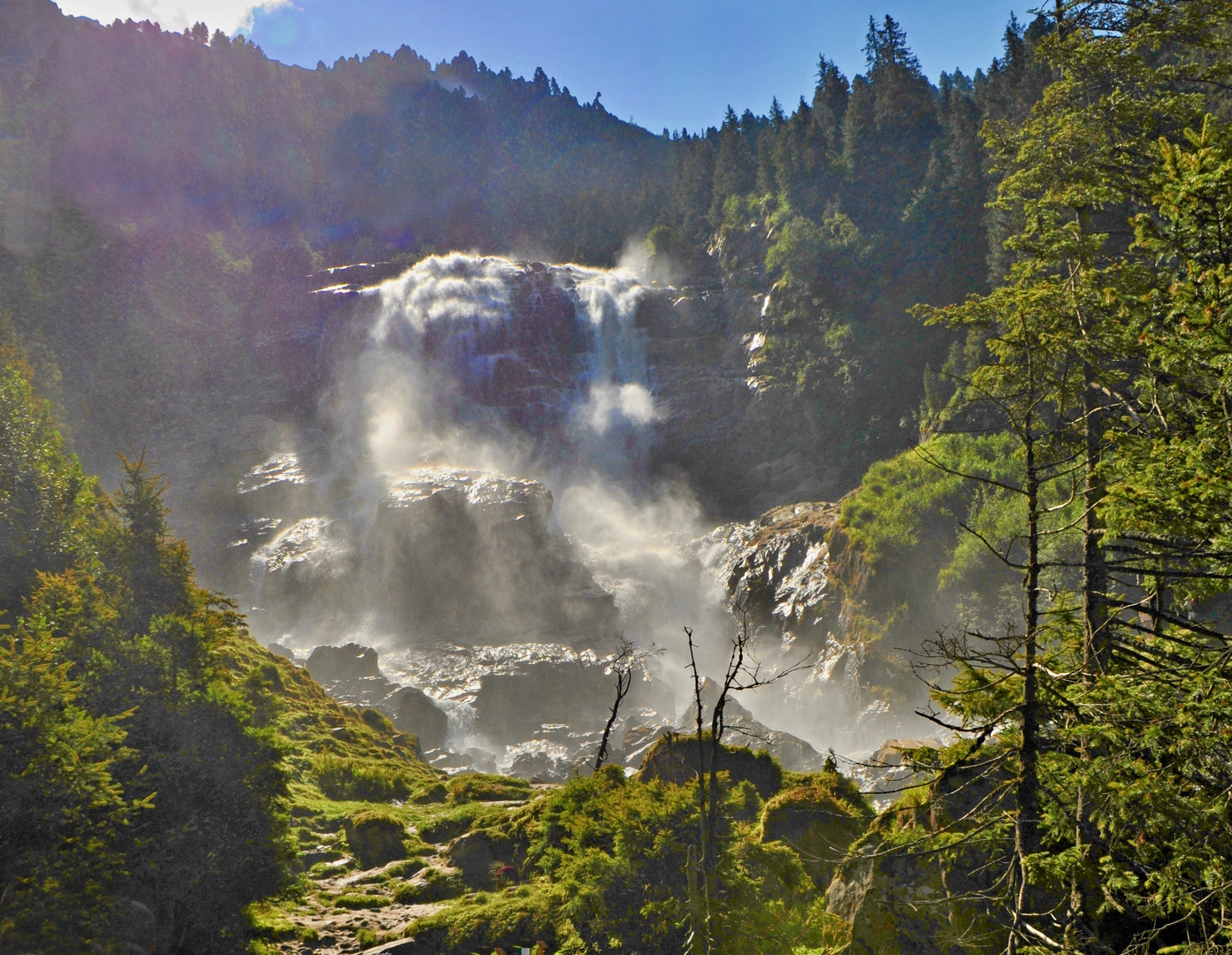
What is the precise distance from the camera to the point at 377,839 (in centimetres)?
1972

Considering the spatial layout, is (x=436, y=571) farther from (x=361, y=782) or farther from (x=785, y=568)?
(x=361, y=782)

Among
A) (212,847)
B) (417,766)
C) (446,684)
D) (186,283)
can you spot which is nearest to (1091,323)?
(212,847)

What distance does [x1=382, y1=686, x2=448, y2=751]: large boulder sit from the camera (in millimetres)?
38719

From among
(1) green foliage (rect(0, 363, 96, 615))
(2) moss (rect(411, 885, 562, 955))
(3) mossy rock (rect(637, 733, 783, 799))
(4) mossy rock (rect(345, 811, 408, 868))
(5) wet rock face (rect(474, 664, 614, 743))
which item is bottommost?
(5) wet rock face (rect(474, 664, 614, 743))

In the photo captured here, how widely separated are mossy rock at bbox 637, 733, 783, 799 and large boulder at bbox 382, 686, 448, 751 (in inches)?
942

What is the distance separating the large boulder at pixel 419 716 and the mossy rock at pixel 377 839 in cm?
1841

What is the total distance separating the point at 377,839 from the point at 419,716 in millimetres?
19921

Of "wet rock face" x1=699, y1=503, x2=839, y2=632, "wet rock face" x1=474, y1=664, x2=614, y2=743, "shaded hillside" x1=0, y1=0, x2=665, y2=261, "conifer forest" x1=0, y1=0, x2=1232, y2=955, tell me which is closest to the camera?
"conifer forest" x1=0, y1=0, x2=1232, y2=955

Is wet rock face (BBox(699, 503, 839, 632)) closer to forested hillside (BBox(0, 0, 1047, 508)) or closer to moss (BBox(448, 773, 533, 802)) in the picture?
forested hillside (BBox(0, 0, 1047, 508))

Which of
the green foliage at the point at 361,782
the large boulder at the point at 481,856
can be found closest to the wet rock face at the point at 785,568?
the green foliage at the point at 361,782

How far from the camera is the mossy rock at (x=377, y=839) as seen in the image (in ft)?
63.6

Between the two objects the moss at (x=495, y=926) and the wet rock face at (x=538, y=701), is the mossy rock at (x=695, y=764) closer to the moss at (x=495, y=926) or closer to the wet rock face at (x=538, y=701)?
the moss at (x=495, y=926)

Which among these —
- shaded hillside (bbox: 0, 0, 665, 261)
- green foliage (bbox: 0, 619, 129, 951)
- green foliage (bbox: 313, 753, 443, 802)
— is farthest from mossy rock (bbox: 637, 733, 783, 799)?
shaded hillside (bbox: 0, 0, 665, 261)

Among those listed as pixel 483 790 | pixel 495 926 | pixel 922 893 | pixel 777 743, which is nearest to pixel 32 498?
pixel 483 790
